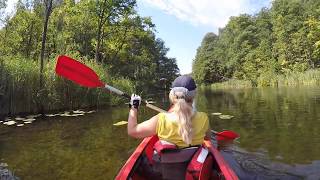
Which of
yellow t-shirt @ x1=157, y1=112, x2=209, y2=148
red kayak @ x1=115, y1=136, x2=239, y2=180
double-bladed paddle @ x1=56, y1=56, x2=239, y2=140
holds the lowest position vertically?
red kayak @ x1=115, y1=136, x2=239, y2=180

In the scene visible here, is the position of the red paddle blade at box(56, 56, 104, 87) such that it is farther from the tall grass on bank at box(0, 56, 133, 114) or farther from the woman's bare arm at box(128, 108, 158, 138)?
the tall grass on bank at box(0, 56, 133, 114)

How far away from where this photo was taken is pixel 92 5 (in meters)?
27.8

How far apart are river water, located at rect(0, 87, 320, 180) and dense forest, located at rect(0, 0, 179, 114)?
2.80 meters

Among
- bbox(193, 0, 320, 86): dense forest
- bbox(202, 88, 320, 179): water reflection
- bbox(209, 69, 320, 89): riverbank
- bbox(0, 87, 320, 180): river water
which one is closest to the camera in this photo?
bbox(202, 88, 320, 179): water reflection

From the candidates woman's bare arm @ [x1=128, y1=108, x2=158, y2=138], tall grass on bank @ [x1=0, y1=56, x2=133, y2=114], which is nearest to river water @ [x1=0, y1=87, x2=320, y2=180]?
woman's bare arm @ [x1=128, y1=108, x2=158, y2=138]

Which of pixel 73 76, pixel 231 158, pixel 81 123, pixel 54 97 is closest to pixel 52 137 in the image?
pixel 81 123

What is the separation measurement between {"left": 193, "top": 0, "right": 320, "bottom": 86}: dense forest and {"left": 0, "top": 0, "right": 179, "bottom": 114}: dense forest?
1752cm

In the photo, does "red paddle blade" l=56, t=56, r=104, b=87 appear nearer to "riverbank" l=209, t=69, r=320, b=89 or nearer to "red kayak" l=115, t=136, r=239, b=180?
"red kayak" l=115, t=136, r=239, b=180

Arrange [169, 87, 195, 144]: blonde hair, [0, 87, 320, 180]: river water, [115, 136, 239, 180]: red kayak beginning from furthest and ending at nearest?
[0, 87, 320, 180]: river water < [115, 136, 239, 180]: red kayak < [169, 87, 195, 144]: blonde hair

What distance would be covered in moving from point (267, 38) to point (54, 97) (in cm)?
5297

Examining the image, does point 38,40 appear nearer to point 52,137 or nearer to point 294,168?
point 52,137

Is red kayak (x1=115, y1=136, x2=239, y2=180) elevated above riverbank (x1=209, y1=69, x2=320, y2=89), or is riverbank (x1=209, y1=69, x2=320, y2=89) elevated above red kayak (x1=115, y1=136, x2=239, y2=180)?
riverbank (x1=209, y1=69, x2=320, y2=89)

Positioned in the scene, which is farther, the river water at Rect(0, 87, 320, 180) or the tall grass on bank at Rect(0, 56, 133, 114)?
the tall grass on bank at Rect(0, 56, 133, 114)

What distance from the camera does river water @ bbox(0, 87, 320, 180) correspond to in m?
6.05
